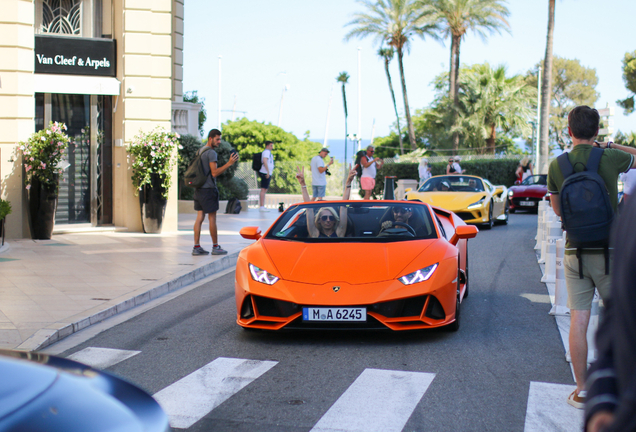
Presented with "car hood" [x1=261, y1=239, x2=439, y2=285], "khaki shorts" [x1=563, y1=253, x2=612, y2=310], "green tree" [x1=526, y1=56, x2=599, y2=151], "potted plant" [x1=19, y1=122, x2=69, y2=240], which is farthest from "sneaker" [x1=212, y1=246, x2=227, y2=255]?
"green tree" [x1=526, y1=56, x2=599, y2=151]

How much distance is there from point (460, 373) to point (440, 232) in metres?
2.08

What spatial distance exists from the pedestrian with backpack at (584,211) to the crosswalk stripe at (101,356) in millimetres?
3447

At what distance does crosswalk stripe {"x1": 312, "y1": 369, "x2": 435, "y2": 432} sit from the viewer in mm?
4047

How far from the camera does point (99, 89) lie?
14344 mm

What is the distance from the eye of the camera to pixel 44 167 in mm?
12750

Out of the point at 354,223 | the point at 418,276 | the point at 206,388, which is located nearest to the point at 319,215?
the point at 354,223

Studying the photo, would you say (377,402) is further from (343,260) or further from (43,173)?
(43,173)

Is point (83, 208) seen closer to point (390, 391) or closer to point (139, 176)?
point (139, 176)

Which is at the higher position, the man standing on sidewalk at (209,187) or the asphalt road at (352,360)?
the man standing on sidewalk at (209,187)

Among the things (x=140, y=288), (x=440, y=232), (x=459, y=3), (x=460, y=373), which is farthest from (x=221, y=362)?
(x=459, y=3)

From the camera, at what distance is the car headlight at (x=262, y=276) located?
19.8 feet

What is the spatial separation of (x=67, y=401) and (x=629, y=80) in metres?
61.6

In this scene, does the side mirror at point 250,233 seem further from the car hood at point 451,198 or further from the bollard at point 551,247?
the car hood at point 451,198

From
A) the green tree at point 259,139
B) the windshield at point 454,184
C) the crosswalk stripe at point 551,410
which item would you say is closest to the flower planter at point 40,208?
the windshield at point 454,184
